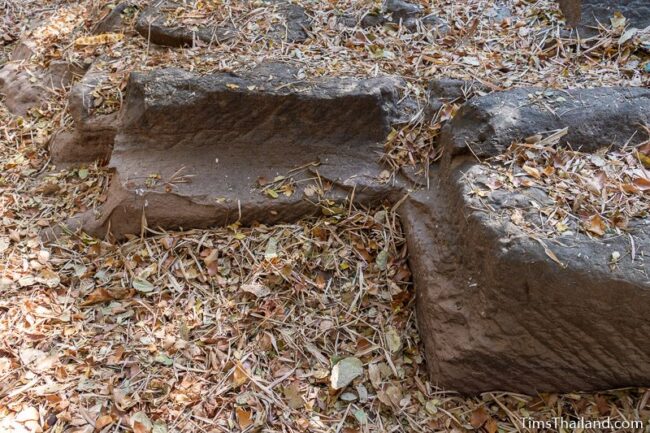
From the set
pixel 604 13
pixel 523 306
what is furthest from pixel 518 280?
pixel 604 13

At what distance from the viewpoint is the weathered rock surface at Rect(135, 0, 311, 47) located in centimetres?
305

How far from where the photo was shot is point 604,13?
2963 mm

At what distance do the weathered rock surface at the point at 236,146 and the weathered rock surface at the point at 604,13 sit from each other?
48.3 inches

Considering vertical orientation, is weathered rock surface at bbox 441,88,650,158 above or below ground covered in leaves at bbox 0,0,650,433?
above

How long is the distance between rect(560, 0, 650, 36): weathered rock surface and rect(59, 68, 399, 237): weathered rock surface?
1.23 metres

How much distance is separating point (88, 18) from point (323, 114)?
206 centimetres

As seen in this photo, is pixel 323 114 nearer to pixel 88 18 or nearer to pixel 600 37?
pixel 600 37

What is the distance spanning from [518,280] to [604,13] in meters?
1.98

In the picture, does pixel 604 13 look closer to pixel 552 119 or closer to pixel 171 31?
pixel 552 119

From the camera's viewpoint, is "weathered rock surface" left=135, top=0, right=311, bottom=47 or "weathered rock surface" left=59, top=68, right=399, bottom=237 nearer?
"weathered rock surface" left=59, top=68, right=399, bottom=237

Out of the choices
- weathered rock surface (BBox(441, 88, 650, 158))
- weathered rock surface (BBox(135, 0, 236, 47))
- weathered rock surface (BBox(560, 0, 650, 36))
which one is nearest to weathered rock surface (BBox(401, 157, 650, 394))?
weathered rock surface (BBox(441, 88, 650, 158))

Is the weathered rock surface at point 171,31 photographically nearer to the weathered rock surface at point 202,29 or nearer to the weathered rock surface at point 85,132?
the weathered rock surface at point 202,29

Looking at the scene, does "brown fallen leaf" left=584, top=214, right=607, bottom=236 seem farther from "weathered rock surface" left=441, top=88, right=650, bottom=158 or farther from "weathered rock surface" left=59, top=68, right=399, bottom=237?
"weathered rock surface" left=59, top=68, right=399, bottom=237

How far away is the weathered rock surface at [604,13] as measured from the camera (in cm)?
292
